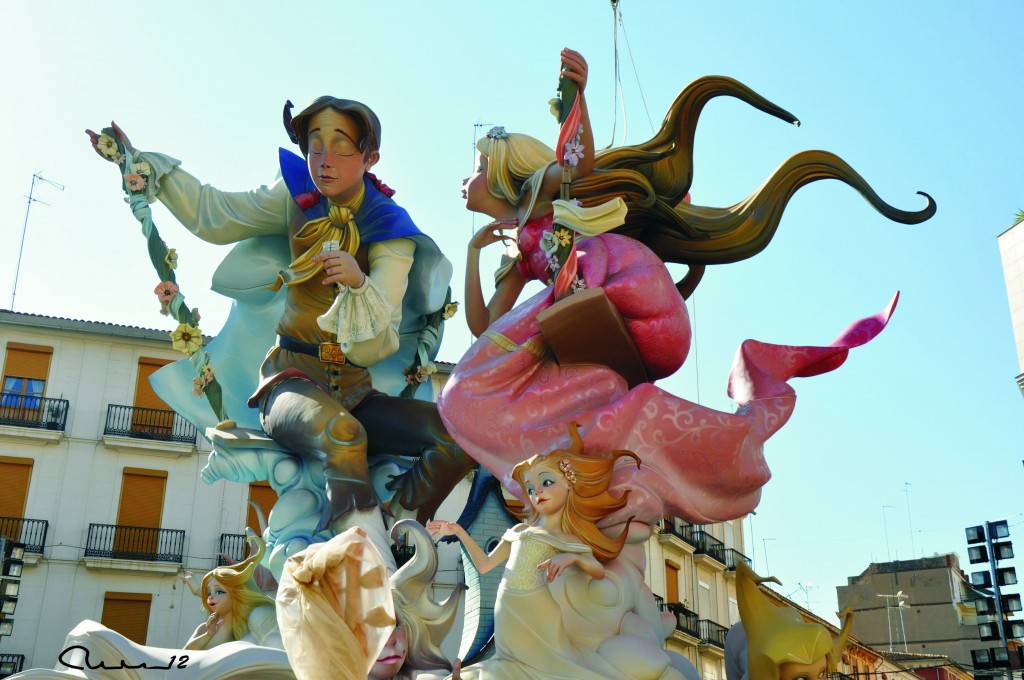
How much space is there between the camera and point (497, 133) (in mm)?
6547

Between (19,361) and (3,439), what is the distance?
1512mm

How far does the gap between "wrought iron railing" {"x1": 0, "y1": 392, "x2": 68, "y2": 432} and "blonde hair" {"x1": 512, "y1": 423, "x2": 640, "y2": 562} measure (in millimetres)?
17482

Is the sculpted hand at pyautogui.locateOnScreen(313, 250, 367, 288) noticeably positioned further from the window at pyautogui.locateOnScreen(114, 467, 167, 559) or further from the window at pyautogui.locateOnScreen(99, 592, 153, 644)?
the window at pyautogui.locateOnScreen(114, 467, 167, 559)

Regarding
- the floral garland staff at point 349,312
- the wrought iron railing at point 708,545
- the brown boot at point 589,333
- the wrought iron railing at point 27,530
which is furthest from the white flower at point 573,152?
the wrought iron railing at point 708,545

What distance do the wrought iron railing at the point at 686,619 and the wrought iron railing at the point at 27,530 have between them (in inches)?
425

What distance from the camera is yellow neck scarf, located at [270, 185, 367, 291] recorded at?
667cm

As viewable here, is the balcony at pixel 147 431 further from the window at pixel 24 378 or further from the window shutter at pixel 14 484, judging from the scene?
the window shutter at pixel 14 484

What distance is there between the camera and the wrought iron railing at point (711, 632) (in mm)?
23266

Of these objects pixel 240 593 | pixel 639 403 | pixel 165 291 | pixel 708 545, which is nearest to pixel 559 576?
pixel 639 403

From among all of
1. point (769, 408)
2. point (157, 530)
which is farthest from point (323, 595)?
point (157, 530)

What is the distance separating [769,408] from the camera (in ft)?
19.0

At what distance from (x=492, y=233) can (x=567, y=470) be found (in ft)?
6.17

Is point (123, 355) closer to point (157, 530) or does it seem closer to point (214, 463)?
point (157, 530)
